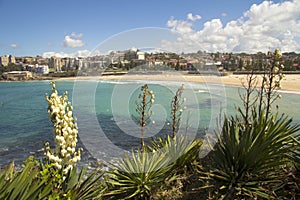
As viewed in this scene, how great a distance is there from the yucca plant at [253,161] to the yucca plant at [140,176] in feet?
3.19

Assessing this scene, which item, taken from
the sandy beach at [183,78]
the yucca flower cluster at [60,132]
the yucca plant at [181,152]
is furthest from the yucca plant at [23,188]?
the sandy beach at [183,78]

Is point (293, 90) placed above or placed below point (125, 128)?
above

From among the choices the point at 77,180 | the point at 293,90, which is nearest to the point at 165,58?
the point at 77,180

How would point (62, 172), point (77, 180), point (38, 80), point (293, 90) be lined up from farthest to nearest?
1. point (38, 80)
2. point (293, 90)
3. point (77, 180)
4. point (62, 172)

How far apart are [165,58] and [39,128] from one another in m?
12.5

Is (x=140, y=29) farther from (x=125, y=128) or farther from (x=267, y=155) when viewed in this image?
(x=125, y=128)

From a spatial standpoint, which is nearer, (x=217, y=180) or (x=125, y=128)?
(x=217, y=180)

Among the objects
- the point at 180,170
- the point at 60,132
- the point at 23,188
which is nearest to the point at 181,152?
the point at 180,170

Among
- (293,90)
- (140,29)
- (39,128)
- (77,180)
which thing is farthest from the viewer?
(293,90)

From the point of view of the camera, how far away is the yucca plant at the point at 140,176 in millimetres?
3695

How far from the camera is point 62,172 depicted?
2.53 meters

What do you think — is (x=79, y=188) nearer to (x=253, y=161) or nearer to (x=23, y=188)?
(x=23, y=188)

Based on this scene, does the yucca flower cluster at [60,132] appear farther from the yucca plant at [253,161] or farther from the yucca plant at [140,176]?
the yucca plant at [253,161]

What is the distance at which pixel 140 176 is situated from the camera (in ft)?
12.5
